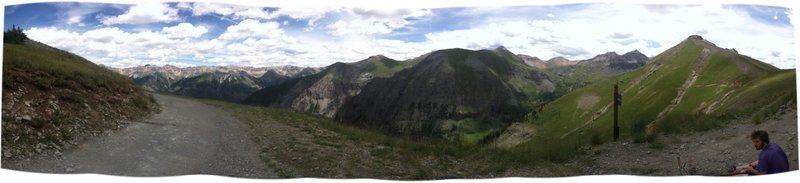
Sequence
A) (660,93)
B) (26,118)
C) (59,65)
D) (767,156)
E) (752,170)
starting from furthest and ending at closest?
1. (660,93)
2. (59,65)
3. (26,118)
4. (752,170)
5. (767,156)

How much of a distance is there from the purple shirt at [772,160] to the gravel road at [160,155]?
24.0 ft

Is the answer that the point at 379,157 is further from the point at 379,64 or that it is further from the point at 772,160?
the point at 379,64

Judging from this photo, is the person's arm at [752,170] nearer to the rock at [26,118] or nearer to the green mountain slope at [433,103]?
the rock at [26,118]

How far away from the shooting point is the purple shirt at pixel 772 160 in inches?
290

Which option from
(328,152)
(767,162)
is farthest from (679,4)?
(328,152)

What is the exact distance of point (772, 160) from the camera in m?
7.41

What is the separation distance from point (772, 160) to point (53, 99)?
1204 centimetres

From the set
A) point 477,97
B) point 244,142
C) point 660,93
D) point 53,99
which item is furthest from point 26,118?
point 477,97

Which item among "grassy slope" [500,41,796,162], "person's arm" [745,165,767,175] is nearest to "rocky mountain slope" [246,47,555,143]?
Result: "grassy slope" [500,41,796,162]

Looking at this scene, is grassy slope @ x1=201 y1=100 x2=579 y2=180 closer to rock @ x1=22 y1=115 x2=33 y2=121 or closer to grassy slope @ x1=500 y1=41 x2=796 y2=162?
rock @ x1=22 y1=115 x2=33 y2=121

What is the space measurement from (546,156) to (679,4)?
13.5ft

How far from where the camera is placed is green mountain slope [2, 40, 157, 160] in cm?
796

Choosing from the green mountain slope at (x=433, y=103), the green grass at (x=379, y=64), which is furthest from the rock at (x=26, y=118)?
the green mountain slope at (x=433, y=103)

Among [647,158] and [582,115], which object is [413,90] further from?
[647,158]
